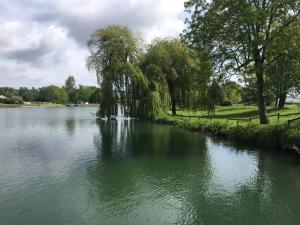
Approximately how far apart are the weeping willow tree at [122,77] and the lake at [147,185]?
17465 mm

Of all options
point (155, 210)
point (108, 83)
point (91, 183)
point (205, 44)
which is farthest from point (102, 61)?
point (155, 210)

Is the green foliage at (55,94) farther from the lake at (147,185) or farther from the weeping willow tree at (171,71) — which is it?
the lake at (147,185)

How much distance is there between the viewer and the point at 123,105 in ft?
138

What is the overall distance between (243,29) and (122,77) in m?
19.6

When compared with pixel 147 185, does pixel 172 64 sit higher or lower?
higher

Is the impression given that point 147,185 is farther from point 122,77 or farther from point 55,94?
point 55,94

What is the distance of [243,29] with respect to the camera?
24594 mm

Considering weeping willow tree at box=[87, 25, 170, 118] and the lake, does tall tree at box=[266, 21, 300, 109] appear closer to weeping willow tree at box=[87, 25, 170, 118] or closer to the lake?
the lake

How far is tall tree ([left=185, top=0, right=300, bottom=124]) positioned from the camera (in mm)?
22734

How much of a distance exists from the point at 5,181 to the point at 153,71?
2935 centimetres

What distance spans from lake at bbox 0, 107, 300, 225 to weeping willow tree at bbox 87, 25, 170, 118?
17465 millimetres

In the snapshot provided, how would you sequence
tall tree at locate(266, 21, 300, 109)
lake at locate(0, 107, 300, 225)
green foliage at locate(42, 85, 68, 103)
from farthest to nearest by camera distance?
green foliage at locate(42, 85, 68, 103)
tall tree at locate(266, 21, 300, 109)
lake at locate(0, 107, 300, 225)

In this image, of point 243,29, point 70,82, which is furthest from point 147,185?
point 70,82

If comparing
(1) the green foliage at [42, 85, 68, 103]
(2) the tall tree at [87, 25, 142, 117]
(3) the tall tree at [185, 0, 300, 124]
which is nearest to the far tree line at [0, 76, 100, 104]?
(1) the green foliage at [42, 85, 68, 103]
